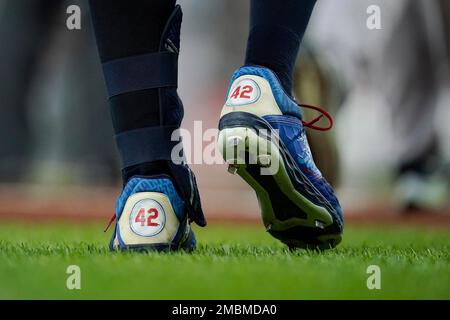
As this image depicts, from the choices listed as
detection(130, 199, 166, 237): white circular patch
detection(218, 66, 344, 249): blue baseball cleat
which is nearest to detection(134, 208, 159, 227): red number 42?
detection(130, 199, 166, 237): white circular patch

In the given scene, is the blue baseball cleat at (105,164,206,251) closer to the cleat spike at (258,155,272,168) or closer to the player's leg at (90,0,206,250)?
the player's leg at (90,0,206,250)

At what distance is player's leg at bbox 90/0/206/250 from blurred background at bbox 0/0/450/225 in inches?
126

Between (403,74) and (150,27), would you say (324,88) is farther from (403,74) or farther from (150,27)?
(150,27)

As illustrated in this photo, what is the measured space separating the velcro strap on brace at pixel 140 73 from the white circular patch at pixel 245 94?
0.45ft

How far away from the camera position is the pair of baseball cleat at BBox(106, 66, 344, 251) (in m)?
1.20

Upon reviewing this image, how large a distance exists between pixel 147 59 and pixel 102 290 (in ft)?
1.54

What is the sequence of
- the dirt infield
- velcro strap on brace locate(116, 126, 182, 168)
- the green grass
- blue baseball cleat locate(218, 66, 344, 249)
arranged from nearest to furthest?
1. the green grass
2. blue baseball cleat locate(218, 66, 344, 249)
3. velcro strap on brace locate(116, 126, 182, 168)
4. the dirt infield

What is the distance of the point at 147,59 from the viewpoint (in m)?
1.30

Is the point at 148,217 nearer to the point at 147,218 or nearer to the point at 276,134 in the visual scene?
the point at 147,218

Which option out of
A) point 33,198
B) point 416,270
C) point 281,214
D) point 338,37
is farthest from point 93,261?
point 33,198

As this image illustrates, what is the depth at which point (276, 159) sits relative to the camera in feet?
3.98

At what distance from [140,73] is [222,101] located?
3994 mm

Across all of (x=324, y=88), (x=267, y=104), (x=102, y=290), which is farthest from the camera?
(x=324, y=88)

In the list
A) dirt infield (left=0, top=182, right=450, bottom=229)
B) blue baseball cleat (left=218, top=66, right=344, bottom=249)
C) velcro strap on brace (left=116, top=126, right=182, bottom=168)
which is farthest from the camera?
dirt infield (left=0, top=182, right=450, bottom=229)
